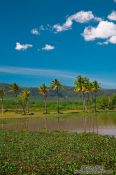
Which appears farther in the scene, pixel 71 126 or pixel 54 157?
pixel 71 126

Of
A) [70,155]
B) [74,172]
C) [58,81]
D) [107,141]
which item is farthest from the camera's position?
[58,81]

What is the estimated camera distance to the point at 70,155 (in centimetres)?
3912

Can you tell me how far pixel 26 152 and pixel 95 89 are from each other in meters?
135

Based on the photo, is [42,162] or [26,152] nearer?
[42,162]

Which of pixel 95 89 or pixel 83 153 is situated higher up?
pixel 95 89

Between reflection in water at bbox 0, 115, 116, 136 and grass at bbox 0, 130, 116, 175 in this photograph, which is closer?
grass at bbox 0, 130, 116, 175

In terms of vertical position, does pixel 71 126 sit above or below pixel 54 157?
above

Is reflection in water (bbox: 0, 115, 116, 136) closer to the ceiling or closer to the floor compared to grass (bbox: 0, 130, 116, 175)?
closer to the ceiling

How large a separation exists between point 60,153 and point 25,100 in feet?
476

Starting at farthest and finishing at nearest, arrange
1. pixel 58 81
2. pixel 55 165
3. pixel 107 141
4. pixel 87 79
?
1. pixel 58 81
2. pixel 87 79
3. pixel 107 141
4. pixel 55 165

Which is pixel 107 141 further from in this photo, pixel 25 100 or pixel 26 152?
pixel 25 100

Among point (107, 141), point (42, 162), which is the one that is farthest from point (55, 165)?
point (107, 141)

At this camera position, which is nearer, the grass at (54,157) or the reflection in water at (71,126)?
the grass at (54,157)

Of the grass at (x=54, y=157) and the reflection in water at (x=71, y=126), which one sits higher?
the reflection in water at (x=71, y=126)
